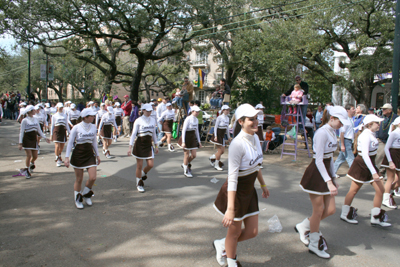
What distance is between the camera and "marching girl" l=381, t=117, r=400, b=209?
5.73m

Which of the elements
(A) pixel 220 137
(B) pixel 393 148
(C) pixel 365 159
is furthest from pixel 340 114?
(A) pixel 220 137

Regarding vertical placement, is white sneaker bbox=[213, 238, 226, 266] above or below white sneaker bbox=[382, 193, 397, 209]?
below

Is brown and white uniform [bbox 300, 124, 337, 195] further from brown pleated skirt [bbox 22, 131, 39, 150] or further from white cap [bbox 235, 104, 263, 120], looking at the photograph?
brown pleated skirt [bbox 22, 131, 39, 150]

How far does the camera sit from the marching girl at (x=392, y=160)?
5.73m

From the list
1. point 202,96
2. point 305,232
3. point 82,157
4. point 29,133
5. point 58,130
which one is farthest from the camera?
point 202,96

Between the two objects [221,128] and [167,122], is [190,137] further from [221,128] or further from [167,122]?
[167,122]

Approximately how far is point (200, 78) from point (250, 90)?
20.6 meters

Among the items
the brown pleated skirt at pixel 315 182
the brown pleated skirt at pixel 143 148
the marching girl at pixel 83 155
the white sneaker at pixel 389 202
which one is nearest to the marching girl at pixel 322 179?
the brown pleated skirt at pixel 315 182

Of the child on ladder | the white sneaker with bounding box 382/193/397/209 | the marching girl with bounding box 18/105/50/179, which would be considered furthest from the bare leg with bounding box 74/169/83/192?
the child on ladder

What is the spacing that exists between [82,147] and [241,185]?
372cm

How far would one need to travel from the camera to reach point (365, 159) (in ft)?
15.8

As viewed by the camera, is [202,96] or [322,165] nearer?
[322,165]

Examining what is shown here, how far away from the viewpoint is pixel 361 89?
66.3ft

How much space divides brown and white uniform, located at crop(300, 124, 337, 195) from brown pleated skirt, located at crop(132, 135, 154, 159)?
12.2 feet
